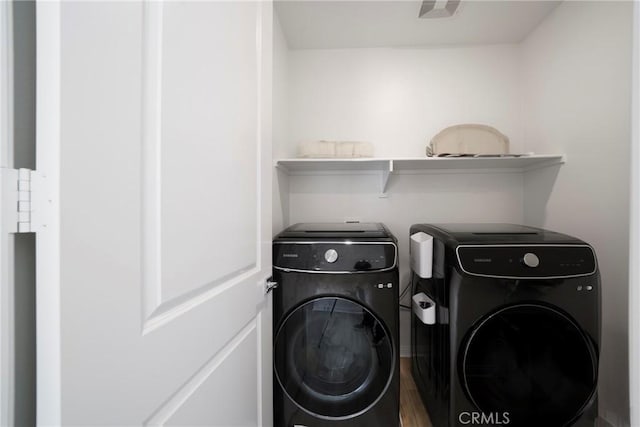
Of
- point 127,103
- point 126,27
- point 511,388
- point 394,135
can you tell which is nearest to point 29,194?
point 127,103

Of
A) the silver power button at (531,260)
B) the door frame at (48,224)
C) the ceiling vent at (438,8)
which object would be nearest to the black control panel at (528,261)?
the silver power button at (531,260)

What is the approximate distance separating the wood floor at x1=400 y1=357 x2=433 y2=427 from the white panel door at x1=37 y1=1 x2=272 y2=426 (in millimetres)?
980

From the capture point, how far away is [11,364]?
341 mm

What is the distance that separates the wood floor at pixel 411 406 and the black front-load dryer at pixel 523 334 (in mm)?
322

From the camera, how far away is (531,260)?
106 cm

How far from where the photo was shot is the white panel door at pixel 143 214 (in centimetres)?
35

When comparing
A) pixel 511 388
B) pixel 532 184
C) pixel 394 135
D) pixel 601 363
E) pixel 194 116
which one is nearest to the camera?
pixel 194 116

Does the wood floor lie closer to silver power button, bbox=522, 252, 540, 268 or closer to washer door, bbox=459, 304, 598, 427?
washer door, bbox=459, 304, 598, 427

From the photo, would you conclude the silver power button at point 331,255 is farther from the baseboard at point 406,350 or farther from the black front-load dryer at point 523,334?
the baseboard at point 406,350

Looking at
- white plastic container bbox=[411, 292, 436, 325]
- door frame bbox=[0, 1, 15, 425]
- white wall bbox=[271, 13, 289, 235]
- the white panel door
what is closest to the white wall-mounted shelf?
white wall bbox=[271, 13, 289, 235]

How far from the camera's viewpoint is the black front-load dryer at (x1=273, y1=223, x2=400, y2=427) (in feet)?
4.00

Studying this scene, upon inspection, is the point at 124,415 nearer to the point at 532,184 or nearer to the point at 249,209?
the point at 249,209

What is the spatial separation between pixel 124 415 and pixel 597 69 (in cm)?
210

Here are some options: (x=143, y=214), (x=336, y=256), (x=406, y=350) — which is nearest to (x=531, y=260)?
(x=336, y=256)
